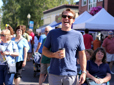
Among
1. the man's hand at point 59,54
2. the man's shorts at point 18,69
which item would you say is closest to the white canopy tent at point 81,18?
the man's shorts at point 18,69

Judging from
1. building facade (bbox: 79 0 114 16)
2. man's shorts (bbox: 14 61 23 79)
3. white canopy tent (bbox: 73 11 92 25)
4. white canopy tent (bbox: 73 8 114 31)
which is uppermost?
building facade (bbox: 79 0 114 16)

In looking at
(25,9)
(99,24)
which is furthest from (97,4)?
(25,9)

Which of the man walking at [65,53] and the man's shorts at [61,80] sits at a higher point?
the man walking at [65,53]

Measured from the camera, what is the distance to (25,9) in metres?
51.8

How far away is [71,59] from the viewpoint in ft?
11.7

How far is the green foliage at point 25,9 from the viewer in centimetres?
5220

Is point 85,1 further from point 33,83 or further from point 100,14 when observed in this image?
point 33,83

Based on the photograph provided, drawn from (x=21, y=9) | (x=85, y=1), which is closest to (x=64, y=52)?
(x=85, y=1)

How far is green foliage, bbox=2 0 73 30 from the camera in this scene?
52197 millimetres

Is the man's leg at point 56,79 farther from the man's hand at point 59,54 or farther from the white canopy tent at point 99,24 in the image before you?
the white canopy tent at point 99,24

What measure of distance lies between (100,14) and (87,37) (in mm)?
2043

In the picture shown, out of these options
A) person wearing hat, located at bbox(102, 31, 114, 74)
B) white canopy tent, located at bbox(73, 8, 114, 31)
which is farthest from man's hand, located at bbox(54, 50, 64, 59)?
white canopy tent, located at bbox(73, 8, 114, 31)

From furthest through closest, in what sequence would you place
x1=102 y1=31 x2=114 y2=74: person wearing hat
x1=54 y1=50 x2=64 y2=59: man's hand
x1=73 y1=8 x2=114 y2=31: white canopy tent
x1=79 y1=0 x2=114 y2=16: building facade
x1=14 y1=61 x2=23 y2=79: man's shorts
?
x1=79 y1=0 x2=114 y2=16: building facade, x1=73 y1=8 x2=114 y2=31: white canopy tent, x1=102 y1=31 x2=114 y2=74: person wearing hat, x1=14 y1=61 x2=23 y2=79: man's shorts, x1=54 y1=50 x2=64 y2=59: man's hand

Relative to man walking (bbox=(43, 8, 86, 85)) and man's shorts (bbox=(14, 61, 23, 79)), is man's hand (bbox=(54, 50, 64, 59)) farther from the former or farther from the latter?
man's shorts (bbox=(14, 61, 23, 79))
